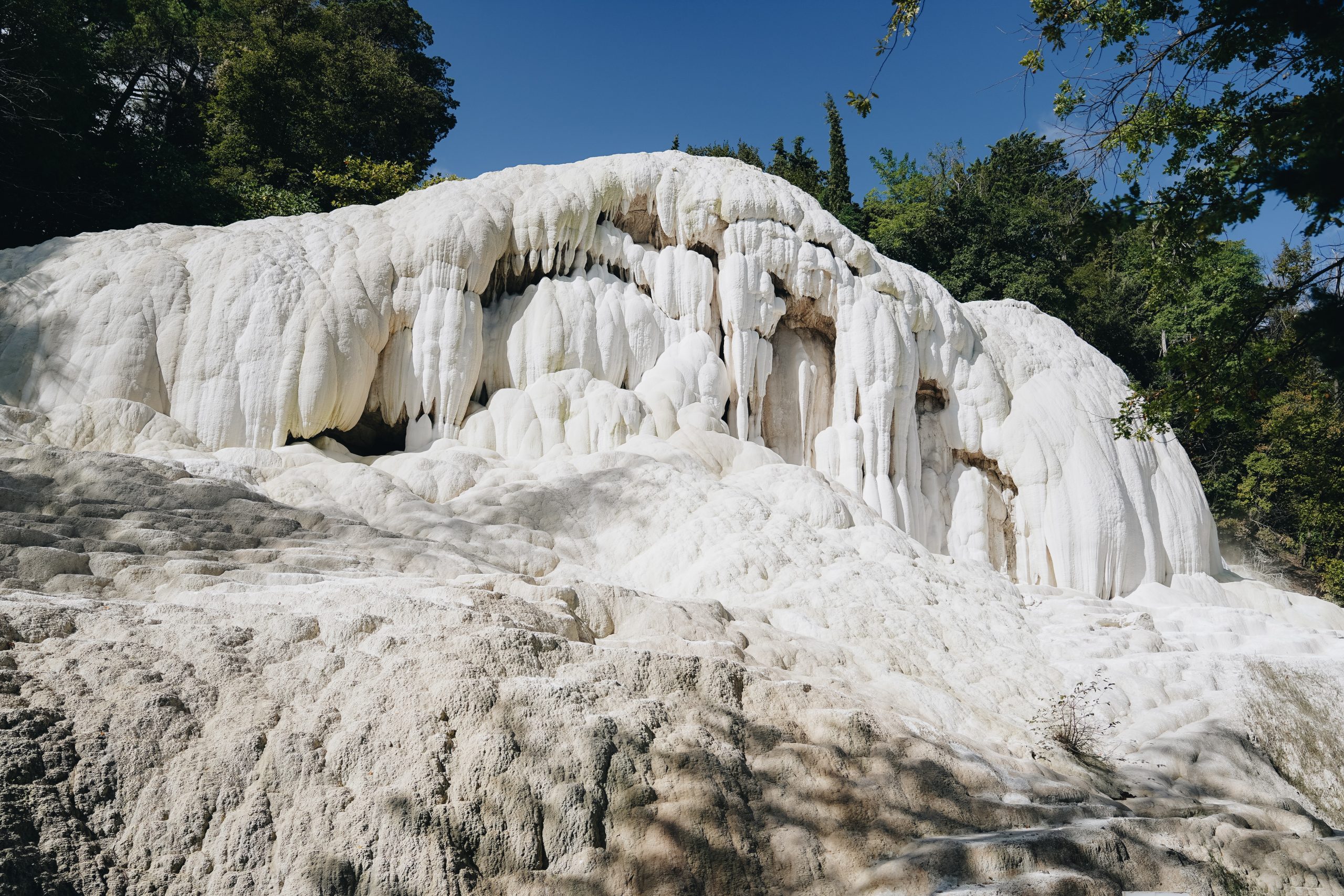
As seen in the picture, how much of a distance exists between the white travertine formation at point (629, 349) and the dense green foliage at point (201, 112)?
13.2ft

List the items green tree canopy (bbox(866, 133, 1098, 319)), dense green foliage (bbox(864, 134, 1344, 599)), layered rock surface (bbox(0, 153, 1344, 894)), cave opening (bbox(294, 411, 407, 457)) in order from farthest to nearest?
green tree canopy (bbox(866, 133, 1098, 319)) → dense green foliage (bbox(864, 134, 1344, 599)) → cave opening (bbox(294, 411, 407, 457)) → layered rock surface (bbox(0, 153, 1344, 894))

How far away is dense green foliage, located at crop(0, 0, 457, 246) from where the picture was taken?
1550 cm

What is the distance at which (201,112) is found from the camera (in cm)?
2297

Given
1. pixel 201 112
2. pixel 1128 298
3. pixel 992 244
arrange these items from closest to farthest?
1. pixel 201 112
2. pixel 992 244
3. pixel 1128 298

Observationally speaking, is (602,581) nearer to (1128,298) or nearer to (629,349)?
(629,349)

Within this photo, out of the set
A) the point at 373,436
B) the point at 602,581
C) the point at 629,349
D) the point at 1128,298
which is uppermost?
the point at 1128,298

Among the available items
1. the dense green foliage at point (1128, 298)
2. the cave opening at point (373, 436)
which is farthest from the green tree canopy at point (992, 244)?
the cave opening at point (373, 436)

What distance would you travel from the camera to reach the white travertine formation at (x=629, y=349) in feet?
41.1

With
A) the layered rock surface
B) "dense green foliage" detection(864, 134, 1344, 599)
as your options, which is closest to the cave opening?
the layered rock surface

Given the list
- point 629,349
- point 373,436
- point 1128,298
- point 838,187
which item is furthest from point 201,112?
point 1128,298

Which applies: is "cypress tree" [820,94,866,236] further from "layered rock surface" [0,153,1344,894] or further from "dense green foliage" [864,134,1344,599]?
"layered rock surface" [0,153,1344,894]

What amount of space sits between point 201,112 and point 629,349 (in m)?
15.2

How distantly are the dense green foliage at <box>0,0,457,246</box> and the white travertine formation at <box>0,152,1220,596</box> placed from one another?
158 inches

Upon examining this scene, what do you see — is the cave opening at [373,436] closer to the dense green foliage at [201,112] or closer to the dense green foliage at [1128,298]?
the dense green foliage at [201,112]
